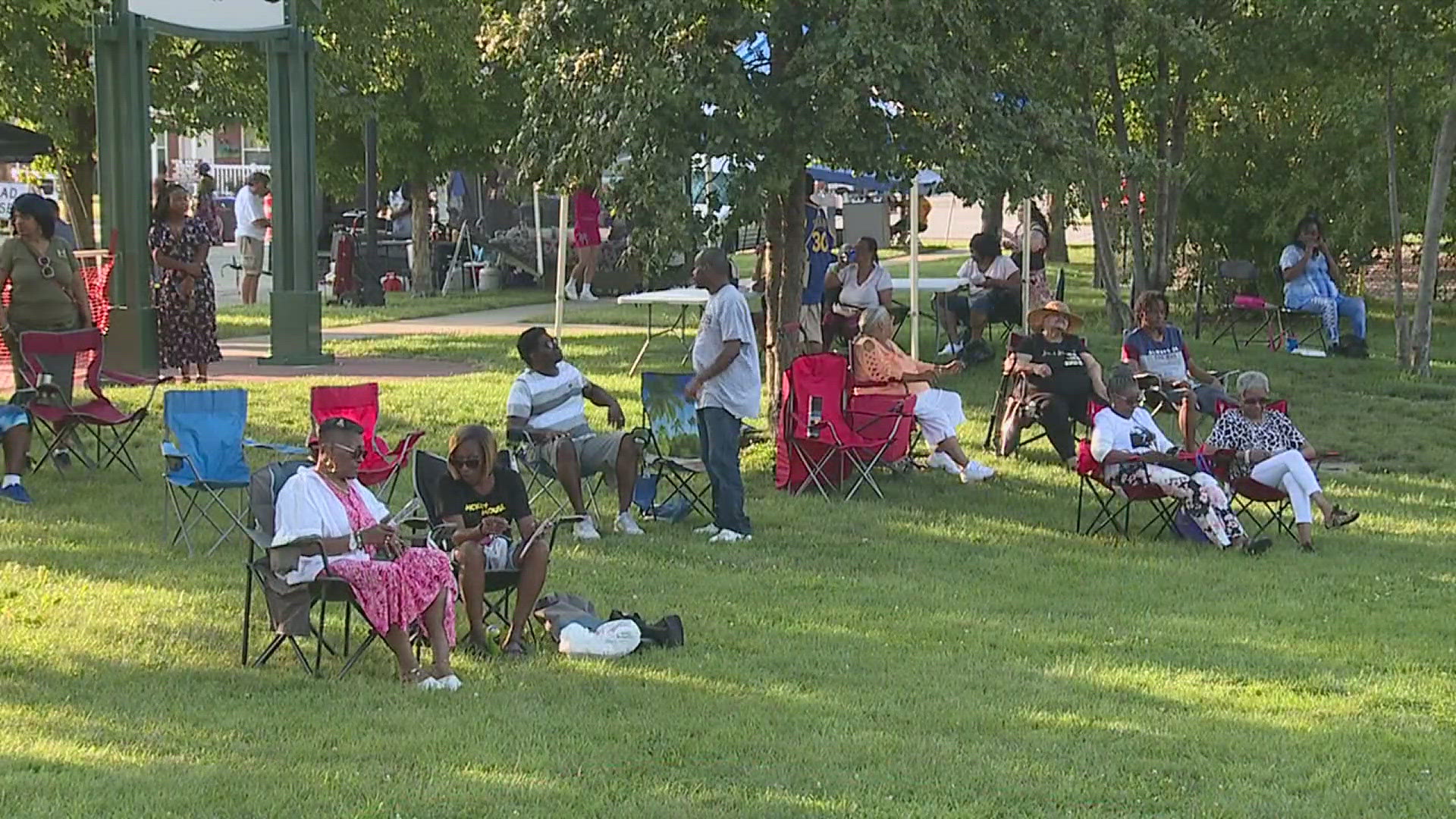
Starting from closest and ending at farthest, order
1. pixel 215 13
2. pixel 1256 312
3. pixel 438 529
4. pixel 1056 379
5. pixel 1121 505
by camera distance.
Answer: pixel 438 529 < pixel 1121 505 < pixel 1056 379 < pixel 215 13 < pixel 1256 312

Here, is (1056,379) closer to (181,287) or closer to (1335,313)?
(181,287)

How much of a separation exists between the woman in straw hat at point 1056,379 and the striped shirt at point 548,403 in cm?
335

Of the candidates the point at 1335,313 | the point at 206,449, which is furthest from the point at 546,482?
the point at 1335,313

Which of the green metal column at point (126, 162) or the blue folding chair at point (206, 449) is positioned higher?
the green metal column at point (126, 162)

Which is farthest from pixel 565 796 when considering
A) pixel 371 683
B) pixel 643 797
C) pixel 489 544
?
pixel 489 544

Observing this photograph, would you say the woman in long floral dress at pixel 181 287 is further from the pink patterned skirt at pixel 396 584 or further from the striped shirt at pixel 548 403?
the pink patterned skirt at pixel 396 584

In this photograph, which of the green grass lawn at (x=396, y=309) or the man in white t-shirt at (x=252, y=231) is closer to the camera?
the green grass lawn at (x=396, y=309)

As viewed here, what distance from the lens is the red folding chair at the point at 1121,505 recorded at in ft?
33.6

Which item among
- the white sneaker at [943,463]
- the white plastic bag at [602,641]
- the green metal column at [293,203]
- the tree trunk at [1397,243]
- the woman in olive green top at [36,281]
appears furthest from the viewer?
the tree trunk at [1397,243]

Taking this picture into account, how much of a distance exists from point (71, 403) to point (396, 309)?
1190 cm

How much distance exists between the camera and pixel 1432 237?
1705 centimetres

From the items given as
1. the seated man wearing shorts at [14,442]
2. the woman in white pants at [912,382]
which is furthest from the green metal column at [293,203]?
the woman in white pants at [912,382]

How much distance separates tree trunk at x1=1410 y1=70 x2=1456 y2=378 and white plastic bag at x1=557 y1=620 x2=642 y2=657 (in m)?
11.3

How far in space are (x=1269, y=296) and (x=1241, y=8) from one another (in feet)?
20.0
